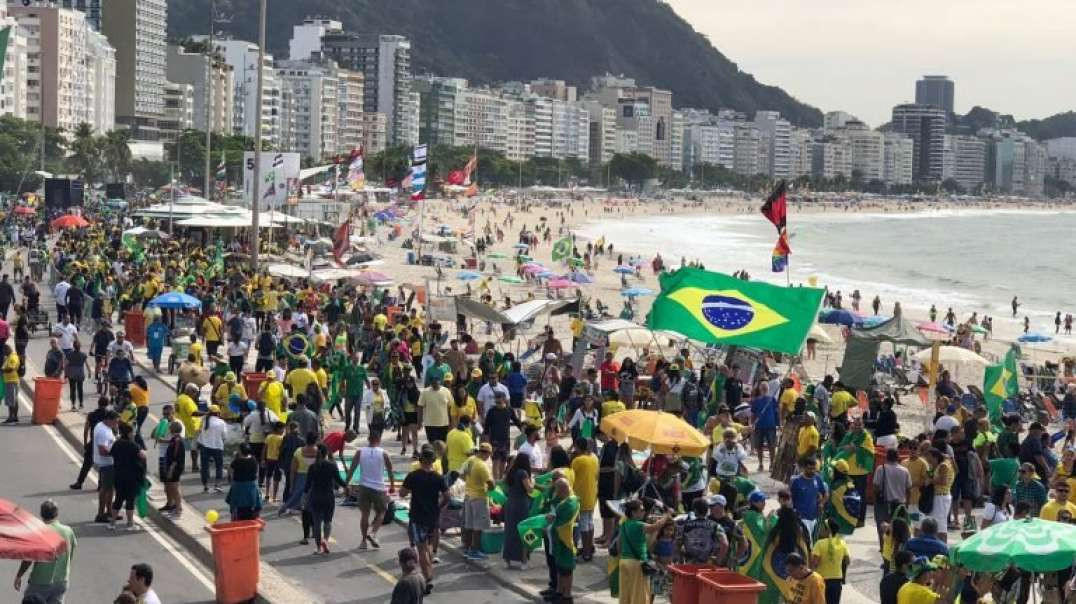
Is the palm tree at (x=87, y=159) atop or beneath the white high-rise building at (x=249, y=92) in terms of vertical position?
beneath

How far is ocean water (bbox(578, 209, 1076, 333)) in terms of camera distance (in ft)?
224

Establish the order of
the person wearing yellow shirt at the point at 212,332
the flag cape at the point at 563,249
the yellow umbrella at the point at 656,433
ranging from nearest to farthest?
the yellow umbrella at the point at 656,433, the person wearing yellow shirt at the point at 212,332, the flag cape at the point at 563,249

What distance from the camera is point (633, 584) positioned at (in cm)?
1075

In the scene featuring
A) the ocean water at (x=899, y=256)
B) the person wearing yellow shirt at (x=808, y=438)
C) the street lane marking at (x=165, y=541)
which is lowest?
the ocean water at (x=899, y=256)

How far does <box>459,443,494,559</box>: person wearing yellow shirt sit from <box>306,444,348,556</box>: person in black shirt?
3.59ft

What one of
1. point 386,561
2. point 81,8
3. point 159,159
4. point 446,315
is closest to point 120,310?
point 446,315

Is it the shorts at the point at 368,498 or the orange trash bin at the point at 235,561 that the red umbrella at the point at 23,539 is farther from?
the shorts at the point at 368,498

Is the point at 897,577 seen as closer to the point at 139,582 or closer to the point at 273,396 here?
the point at 139,582

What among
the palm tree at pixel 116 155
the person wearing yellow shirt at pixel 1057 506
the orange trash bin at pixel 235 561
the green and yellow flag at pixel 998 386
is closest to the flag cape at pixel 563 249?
the green and yellow flag at pixel 998 386

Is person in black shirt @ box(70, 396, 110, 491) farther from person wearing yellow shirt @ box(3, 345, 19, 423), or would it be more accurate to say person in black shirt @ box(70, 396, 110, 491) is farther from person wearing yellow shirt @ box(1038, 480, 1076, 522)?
person wearing yellow shirt @ box(1038, 480, 1076, 522)

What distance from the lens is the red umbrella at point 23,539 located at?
770cm

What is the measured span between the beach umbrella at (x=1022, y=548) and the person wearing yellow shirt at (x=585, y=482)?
4.07m

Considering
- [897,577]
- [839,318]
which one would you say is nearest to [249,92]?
[839,318]

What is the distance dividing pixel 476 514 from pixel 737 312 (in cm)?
529
